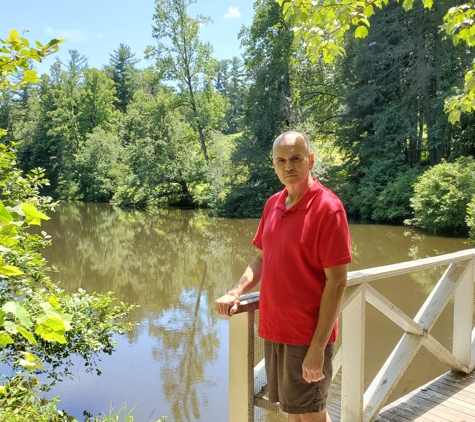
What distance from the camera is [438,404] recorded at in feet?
9.39

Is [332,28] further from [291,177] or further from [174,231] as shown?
[174,231]

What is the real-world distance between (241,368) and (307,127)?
67.9 feet

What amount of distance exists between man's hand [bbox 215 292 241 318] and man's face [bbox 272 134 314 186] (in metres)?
0.54

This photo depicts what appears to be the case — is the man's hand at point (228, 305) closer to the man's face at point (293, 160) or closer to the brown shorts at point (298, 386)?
the brown shorts at point (298, 386)

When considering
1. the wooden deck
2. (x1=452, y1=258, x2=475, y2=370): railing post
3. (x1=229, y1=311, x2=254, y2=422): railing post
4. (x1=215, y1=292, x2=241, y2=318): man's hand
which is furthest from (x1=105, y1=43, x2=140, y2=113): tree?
(x1=215, y1=292, x2=241, y2=318): man's hand

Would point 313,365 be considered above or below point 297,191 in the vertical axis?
below

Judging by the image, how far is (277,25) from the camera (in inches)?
912

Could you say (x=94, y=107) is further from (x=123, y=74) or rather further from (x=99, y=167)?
(x=123, y=74)

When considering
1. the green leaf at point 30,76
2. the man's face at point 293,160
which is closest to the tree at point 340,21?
the man's face at point 293,160

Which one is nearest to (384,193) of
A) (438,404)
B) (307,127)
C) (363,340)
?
(307,127)

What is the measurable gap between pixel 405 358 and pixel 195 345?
442 cm

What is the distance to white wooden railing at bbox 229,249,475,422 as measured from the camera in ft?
6.75

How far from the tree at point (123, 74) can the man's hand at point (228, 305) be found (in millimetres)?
50735

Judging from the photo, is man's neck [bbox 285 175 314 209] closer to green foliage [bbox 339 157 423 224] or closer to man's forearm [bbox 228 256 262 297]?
man's forearm [bbox 228 256 262 297]
